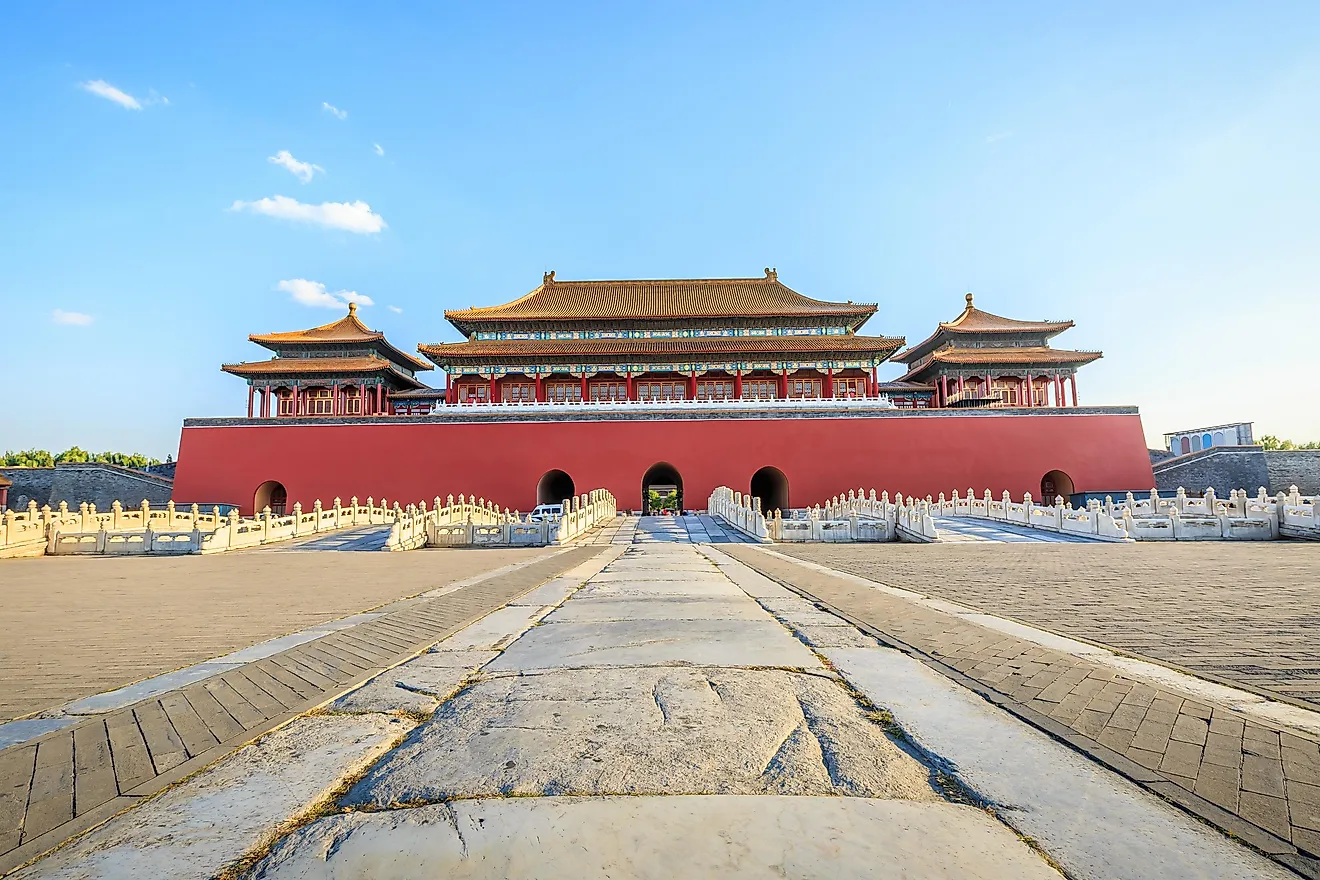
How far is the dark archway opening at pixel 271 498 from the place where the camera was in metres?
23.6

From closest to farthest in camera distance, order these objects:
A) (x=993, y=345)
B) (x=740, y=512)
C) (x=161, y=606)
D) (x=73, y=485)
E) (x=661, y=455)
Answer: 1. (x=161, y=606)
2. (x=740, y=512)
3. (x=661, y=455)
4. (x=73, y=485)
5. (x=993, y=345)

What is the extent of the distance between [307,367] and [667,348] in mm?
14638

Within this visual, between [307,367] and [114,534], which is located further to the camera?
[307,367]

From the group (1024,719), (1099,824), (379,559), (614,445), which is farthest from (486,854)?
(614,445)

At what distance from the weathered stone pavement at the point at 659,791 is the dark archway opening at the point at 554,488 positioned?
21.2 m

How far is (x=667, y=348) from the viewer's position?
83.4ft

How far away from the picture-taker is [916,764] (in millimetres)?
1886

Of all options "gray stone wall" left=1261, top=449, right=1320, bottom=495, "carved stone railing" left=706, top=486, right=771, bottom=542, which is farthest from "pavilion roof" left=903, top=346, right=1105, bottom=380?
"carved stone railing" left=706, top=486, right=771, bottom=542

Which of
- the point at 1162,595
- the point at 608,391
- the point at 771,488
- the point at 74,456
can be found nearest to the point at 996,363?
the point at 771,488

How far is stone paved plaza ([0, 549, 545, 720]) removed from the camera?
335cm

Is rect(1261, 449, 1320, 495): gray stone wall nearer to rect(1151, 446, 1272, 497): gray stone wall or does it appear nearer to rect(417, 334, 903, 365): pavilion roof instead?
rect(1151, 446, 1272, 497): gray stone wall

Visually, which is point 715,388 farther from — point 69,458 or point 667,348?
point 69,458

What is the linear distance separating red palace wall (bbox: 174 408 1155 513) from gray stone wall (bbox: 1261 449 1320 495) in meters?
4.56

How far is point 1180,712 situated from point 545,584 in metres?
5.04
